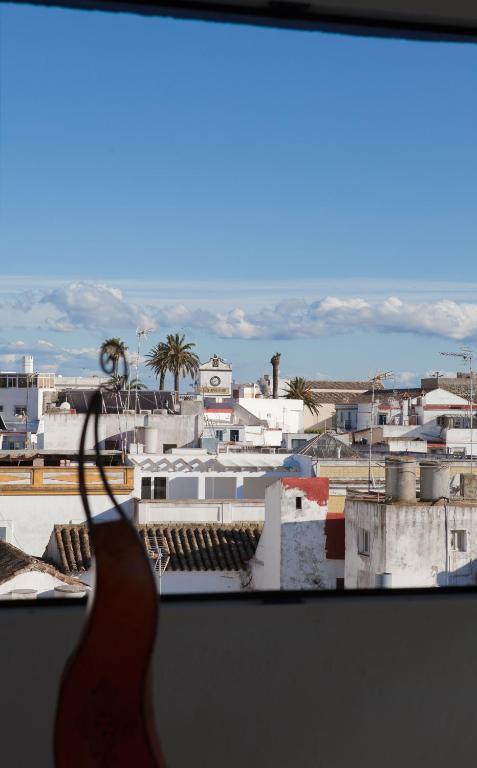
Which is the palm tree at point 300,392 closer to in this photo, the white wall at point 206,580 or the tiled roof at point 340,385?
the tiled roof at point 340,385

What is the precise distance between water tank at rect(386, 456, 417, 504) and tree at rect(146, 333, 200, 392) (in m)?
1.03

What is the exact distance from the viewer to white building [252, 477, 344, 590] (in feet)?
17.2

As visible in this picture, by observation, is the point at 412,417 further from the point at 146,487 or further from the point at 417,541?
the point at 417,541

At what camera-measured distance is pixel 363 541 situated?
169 inches

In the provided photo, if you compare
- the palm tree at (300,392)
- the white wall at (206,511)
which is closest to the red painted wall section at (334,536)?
the white wall at (206,511)

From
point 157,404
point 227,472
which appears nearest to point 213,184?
point 227,472

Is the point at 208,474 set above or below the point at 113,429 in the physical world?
below

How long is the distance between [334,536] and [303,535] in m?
0.19

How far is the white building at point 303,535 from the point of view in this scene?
5.25m

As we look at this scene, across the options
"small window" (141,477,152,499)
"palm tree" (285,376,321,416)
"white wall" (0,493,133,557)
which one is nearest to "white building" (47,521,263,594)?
"white wall" (0,493,133,557)

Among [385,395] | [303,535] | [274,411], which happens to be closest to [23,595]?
[303,535]

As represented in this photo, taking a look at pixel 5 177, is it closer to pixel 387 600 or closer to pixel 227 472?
pixel 387 600

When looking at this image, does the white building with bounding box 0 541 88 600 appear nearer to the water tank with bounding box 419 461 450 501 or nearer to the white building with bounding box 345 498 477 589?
the white building with bounding box 345 498 477 589

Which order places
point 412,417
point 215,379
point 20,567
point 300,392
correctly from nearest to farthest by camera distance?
point 20,567 < point 215,379 < point 300,392 < point 412,417
